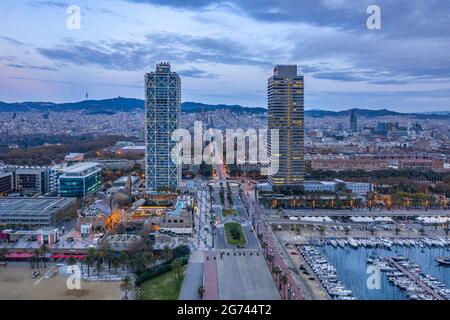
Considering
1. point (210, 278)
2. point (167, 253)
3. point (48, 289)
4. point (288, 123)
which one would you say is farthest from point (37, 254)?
point (288, 123)

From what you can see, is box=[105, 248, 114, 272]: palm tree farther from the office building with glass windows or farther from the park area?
the office building with glass windows

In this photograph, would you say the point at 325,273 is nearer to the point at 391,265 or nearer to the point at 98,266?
the point at 391,265

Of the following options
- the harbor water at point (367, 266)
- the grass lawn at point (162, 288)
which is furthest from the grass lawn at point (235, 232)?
the grass lawn at point (162, 288)

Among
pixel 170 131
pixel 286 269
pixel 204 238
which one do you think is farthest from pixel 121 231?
pixel 170 131

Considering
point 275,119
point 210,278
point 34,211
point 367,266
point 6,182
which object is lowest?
point 367,266

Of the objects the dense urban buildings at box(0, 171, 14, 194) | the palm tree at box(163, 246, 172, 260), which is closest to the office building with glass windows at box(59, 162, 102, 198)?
the dense urban buildings at box(0, 171, 14, 194)

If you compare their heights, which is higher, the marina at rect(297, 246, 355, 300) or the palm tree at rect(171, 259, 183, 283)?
the palm tree at rect(171, 259, 183, 283)

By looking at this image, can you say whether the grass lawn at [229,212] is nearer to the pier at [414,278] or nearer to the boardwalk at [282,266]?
the boardwalk at [282,266]

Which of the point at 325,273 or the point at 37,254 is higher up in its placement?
the point at 37,254
